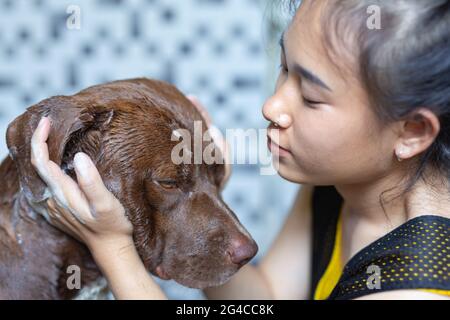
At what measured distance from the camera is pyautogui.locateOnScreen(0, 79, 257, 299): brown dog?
55.6 inches

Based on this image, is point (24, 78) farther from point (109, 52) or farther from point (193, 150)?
point (193, 150)

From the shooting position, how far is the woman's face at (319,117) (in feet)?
4.31

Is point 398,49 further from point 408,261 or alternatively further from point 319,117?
point 408,261

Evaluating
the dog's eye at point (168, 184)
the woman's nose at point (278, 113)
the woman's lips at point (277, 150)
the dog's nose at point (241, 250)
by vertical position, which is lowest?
the dog's nose at point (241, 250)

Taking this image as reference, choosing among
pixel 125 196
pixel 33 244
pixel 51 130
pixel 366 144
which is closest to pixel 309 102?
pixel 366 144

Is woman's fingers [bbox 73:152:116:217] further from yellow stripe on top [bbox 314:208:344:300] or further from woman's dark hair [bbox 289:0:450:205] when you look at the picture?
yellow stripe on top [bbox 314:208:344:300]

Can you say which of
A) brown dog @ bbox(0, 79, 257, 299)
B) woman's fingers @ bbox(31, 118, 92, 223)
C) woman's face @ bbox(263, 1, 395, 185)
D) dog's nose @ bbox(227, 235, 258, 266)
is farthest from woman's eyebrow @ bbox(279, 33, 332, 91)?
woman's fingers @ bbox(31, 118, 92, 223)

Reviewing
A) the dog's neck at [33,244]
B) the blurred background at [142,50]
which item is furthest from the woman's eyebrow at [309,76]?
the blurred background at [142,50]

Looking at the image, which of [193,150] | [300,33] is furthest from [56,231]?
[300,33]

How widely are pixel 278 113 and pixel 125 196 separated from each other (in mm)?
433

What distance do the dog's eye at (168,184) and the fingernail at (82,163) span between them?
0.62ft

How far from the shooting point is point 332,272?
1.77 metres

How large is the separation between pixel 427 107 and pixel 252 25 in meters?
1.50

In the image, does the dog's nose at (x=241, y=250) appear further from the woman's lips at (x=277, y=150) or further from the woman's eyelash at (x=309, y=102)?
the woman's eyelash at (x=309, y=102)
